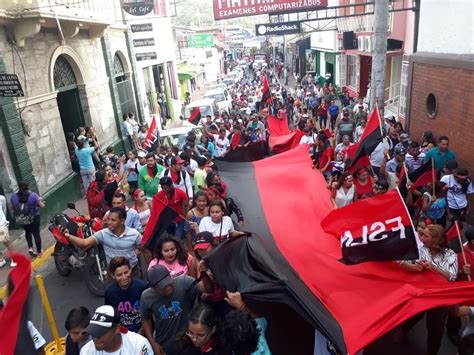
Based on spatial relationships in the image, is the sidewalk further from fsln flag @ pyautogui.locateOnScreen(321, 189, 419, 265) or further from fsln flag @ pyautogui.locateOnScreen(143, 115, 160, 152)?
fsln flag @ pyautogui.locateOnScreen(321, 189, 419, 265)

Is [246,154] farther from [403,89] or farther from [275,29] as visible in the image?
[275,29]

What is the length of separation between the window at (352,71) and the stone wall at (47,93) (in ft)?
47.4

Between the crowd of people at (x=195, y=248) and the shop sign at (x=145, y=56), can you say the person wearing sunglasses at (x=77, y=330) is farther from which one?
the shop sign at (x=145, y=56)

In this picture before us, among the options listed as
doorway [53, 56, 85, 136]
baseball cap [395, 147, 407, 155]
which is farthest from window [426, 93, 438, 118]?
doorway [53, 56, 85, 136]

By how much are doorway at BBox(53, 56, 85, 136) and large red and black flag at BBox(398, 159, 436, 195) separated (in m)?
9.75

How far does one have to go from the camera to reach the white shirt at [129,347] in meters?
3.13

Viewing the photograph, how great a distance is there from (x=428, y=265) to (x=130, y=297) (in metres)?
2.81

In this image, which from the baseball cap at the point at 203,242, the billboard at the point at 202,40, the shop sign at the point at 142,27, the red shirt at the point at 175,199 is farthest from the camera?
the billboard at the point at 202,40

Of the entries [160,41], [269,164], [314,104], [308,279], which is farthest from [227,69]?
[308,279]

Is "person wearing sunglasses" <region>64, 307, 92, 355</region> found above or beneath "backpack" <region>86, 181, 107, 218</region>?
above

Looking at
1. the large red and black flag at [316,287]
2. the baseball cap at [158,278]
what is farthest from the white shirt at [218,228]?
the baseball cap at [158,278]

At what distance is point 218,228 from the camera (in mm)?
5270

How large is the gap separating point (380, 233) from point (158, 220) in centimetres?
296

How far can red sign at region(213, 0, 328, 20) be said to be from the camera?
15047 mm
